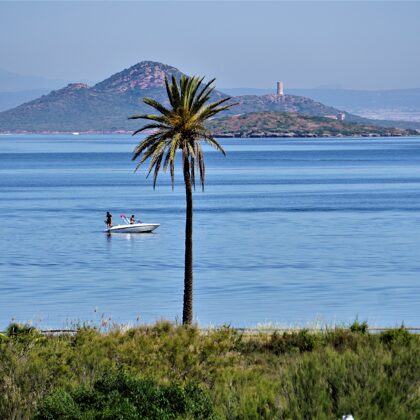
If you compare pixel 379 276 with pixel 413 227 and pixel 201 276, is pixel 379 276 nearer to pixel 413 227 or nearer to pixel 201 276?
pixel 201 276

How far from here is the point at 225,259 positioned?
92.6 metres

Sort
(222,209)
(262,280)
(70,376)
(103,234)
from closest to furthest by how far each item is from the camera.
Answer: (70,376) → (262,280) → (103,234) → (222,209)

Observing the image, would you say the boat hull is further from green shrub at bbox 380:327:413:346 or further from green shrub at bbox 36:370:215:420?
green shrub at bbox 36:370:215:420

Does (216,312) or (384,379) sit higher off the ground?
(384,379)

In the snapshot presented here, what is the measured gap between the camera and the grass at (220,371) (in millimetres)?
23203

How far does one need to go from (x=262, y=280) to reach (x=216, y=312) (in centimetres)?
1570

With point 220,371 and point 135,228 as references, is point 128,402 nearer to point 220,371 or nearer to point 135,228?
point 220,371

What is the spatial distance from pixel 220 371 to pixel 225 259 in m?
62.2

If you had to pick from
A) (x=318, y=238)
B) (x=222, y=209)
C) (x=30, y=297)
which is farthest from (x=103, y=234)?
(x=30, y=297)

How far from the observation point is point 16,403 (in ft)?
84.5

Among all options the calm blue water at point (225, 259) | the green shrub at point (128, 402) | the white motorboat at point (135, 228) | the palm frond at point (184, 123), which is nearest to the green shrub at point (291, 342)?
the palm frond at point (184, 123)

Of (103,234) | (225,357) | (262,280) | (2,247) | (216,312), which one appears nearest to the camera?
(225,357)

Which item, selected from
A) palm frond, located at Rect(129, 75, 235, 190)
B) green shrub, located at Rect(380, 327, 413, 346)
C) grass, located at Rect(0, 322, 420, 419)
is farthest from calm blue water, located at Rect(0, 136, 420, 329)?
grass, located at Rect(0, 322, 420, 419)

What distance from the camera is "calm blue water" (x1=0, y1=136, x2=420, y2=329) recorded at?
223 feet
